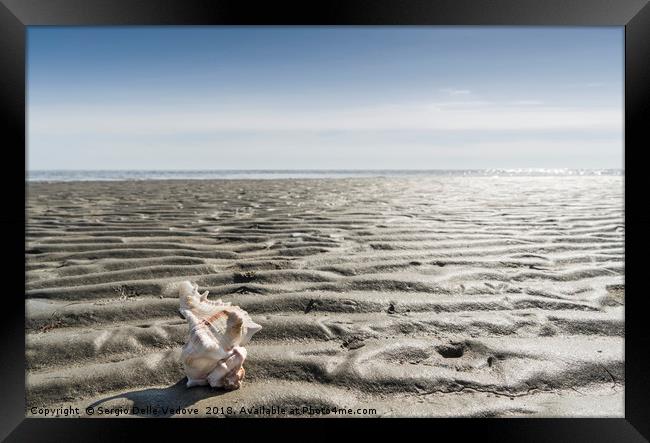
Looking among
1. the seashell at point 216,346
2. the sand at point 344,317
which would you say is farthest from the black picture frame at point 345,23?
the seashell at point 216,346

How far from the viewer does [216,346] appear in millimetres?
2082

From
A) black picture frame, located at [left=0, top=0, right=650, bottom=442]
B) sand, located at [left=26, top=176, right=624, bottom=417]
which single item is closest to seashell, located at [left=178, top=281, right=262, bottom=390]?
sand, located at [left=26, top=176, right=624, bottom=417]

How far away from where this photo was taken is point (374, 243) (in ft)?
14.7

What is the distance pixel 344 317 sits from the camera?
9.26 feet

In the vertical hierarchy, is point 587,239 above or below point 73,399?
above

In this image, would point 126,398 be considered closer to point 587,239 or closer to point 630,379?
point 630,379

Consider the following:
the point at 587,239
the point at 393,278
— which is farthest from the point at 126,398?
the point at 587,239

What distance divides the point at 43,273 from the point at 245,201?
14.8 feet

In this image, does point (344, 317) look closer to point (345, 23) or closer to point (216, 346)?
point (216, 346)

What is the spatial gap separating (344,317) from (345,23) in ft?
4.64

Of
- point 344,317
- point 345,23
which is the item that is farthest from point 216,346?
point 345,23

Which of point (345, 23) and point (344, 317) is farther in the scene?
point (344, 317)

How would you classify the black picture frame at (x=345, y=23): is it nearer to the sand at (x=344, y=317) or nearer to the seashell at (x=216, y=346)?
the sand at (x=344, y=317)

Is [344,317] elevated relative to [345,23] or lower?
lower
